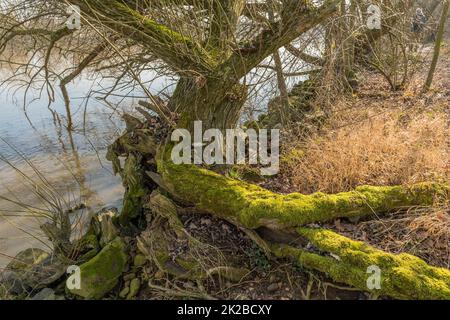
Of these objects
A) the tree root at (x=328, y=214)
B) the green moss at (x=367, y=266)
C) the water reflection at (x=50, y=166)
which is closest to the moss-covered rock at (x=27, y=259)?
the water reflection at (x=50, y=166)

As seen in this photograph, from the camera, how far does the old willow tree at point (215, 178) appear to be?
2988 millimetres

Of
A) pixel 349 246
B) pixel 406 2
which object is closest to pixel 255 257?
pixel 349 246

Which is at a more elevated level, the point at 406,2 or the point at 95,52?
the point at 406,2

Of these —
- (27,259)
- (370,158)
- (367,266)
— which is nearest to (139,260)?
(27,259)

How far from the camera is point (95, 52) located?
5.22 metres

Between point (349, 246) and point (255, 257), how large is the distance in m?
0.95

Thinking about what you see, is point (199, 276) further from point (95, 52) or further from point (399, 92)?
point (399, 92)

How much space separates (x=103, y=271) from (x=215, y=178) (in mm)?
1618

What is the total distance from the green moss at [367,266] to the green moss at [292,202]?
8.6 inches

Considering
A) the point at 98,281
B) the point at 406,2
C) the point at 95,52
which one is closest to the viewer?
the point at 98,281

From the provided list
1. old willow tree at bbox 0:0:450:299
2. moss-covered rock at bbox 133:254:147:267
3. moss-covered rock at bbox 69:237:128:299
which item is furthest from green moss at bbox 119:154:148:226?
moss-covered rock at bbox 133:254:147:267

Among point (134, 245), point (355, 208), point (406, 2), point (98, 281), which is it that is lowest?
point (98, 281)

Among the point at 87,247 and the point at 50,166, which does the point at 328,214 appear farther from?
the point at 50,166

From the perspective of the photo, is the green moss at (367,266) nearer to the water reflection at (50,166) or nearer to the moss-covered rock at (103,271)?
the moss-covered rock at (103,271)
